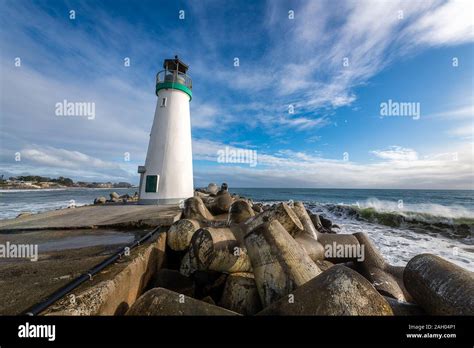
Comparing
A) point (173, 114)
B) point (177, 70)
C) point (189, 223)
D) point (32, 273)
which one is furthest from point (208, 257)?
point (177, 70)

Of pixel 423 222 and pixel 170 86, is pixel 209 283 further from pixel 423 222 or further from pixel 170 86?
pixel 423 222

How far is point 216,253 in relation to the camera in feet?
11.2

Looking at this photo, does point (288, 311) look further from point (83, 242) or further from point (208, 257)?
point (83, 242)

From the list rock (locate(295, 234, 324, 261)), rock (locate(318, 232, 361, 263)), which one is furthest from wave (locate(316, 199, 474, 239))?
rock (locate(295, 234, 324, 261))

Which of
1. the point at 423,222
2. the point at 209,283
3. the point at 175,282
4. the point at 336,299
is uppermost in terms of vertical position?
the point at 336,299

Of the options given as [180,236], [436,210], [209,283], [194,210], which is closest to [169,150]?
[194,210]

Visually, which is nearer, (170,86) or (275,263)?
(275,263)

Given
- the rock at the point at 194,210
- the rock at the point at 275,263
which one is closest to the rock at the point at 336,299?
the rock at the point at 275,263

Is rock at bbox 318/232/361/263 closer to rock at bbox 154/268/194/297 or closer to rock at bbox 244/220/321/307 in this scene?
rock at bbox 244/220/321/307

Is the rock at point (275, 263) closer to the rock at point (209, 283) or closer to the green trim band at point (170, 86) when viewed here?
the rock at point (209, 283)

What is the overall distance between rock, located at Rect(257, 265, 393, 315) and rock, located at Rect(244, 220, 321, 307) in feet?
1.79

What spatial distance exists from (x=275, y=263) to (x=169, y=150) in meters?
9.53

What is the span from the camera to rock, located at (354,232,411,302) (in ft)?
12.6

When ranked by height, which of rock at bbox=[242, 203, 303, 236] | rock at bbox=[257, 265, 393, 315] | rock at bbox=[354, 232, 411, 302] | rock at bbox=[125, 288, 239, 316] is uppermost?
rock at bbox=[242, 203, 303, 236]
